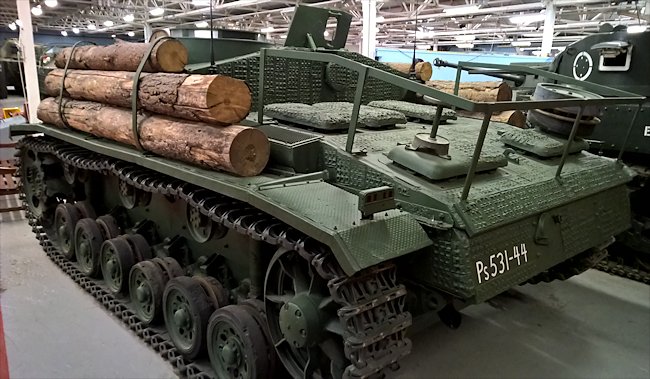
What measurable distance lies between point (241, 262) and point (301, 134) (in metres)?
1.13

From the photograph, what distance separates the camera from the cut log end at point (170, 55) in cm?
432

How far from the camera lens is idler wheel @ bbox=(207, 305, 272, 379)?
353 centimetres

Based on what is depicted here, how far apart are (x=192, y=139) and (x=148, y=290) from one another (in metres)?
1.58

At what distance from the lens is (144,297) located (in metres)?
4.61

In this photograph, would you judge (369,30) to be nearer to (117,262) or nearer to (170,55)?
(170,55)

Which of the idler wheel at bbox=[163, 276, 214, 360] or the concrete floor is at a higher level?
the idler wheel at bbox=[163, 276, 214, 360]

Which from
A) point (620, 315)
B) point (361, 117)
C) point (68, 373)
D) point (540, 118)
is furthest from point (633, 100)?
point (68, 373)

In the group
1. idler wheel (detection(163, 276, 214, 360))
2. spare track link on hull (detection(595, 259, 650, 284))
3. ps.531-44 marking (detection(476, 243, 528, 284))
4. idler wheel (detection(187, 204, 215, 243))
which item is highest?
ps.531-44 marking (detection(476, 243, 528, 284))

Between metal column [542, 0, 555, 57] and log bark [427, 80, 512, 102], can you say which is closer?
log bark [427, 80, 512, 102]

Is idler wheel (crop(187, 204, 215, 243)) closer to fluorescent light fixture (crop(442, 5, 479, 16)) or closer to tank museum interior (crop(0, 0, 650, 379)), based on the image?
tank museum interior (crop(0, 0, 650, 379))

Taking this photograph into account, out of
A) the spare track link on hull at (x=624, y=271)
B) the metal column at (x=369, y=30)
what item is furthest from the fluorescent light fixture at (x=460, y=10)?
the spare track link on hull at (x=624, y=271)

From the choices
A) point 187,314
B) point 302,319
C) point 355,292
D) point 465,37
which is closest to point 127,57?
point 187,314

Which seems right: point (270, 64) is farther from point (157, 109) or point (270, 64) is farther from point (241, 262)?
point (241, 262)

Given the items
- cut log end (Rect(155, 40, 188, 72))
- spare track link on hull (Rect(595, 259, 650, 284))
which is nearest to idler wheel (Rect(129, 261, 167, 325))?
cut log end (Rect(155, 40, 188, 72))
